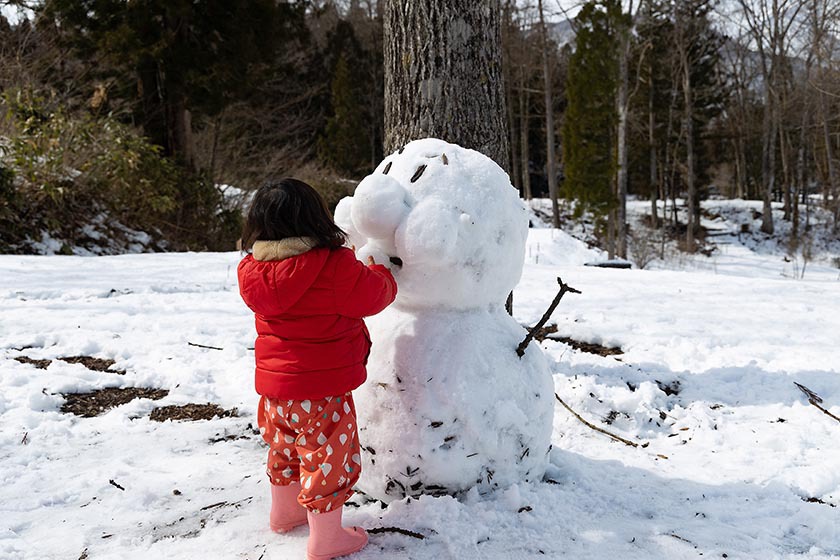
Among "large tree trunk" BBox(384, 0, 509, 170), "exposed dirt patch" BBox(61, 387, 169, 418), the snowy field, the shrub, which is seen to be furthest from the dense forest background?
"large tree trunk" BBox(384, 0, 509, 170)

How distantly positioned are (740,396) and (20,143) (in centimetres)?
1055

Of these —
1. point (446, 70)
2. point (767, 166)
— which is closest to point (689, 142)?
point (767, 166)

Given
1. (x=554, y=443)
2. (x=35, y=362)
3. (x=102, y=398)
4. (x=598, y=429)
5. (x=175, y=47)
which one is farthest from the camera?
(x=175, y=47)

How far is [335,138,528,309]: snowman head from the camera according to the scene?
81.2 inches

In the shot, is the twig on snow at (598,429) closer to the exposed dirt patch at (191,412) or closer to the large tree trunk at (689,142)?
the exposed dirt patch at (191,412)

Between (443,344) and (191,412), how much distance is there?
71.1 inches

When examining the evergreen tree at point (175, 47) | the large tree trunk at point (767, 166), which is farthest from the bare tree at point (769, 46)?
the evergreen tree at point (175, 47)

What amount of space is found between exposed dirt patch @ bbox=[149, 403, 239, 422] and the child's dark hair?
64.6 inches

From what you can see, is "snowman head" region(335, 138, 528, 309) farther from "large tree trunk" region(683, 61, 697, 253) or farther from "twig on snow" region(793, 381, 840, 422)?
"large tree trunk" region(683, 61, 697, 253)

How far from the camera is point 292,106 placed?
21062mm

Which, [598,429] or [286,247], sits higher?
[286,247]

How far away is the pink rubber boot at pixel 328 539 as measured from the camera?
6.16 feet

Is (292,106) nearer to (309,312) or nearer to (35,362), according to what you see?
(35,362)

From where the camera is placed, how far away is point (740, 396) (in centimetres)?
349
